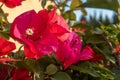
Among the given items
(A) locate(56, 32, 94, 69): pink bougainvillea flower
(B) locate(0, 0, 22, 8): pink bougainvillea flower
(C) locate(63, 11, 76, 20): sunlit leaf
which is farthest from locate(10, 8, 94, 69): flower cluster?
(C) locate(63, 11, 76, 20): sunlit leaf

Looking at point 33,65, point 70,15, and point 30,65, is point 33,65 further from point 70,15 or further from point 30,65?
point 70,15

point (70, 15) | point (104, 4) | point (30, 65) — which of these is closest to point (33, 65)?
point (30, 65)

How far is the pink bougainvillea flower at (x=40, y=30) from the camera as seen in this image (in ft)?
2.26

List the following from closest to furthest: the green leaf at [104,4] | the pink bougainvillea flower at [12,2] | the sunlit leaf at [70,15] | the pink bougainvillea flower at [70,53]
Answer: the green leaf at [104,4]
the pink bougainvillea flower at [70,53]
the pink bougainvillea flower at [12,2]
the sunlit leaf at [70,15]

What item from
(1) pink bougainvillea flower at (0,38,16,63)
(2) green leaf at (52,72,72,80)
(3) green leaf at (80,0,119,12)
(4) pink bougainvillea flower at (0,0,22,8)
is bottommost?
(2) green leaf at (52,72,72,80)

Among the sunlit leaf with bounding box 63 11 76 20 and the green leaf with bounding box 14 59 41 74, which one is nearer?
the green leaf with bounding box 14 59 41 74

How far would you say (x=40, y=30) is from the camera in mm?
718

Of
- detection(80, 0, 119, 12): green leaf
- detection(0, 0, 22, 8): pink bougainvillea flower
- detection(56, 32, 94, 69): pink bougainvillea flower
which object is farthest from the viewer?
detection(0, 0, 22, 8): pink bougainvillea flower

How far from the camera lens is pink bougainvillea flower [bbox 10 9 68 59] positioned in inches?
27.1

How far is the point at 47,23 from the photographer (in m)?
0.71

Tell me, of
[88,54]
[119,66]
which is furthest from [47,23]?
[119,66]

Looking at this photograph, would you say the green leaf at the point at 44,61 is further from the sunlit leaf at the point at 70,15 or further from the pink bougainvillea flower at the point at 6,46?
the sunlit leaf at the point at 70,15

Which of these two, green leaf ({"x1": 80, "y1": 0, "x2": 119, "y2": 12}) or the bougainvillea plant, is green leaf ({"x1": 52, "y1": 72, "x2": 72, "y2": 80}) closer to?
the bougainvillea plant

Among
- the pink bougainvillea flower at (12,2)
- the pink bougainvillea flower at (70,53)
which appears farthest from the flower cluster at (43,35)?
the pink bougainvillea flower at (12,2)
